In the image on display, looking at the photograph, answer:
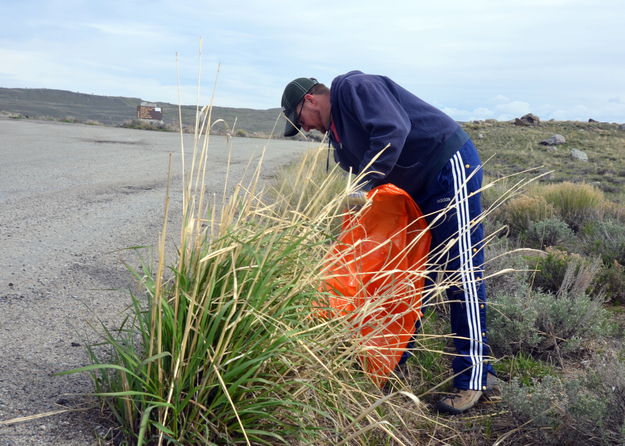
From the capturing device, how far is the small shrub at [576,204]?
26.5 ft

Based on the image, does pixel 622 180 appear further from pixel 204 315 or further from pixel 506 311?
pixel 204 315

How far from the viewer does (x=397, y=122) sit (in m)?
2.91

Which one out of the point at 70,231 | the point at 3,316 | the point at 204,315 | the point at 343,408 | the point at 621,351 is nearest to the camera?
the point at 204,315

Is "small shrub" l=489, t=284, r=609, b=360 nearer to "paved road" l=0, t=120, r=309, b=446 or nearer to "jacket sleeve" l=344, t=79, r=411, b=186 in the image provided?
"jacket sleeve" l=344, t=79, r=411, b=186

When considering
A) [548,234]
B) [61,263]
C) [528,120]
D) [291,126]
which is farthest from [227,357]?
[528,120]

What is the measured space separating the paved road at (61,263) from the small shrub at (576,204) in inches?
182

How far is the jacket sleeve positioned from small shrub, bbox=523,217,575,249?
13.1 ft

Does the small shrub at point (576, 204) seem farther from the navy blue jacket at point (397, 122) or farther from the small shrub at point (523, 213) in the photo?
the navy blue jacket at point (397, 122)

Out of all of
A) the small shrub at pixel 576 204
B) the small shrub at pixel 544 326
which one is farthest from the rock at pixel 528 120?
the small shrub at pixel 544 326

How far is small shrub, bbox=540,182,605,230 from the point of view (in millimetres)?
8078

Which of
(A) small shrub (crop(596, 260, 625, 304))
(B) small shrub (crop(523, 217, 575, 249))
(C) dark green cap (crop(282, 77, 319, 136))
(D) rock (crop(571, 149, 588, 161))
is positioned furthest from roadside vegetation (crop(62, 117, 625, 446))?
(D) rock (crop(571, 149, 588, 161))

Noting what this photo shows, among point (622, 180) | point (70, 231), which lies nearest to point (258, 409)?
point (70, 231)

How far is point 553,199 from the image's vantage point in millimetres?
8758

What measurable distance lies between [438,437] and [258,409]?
1.06 metres
